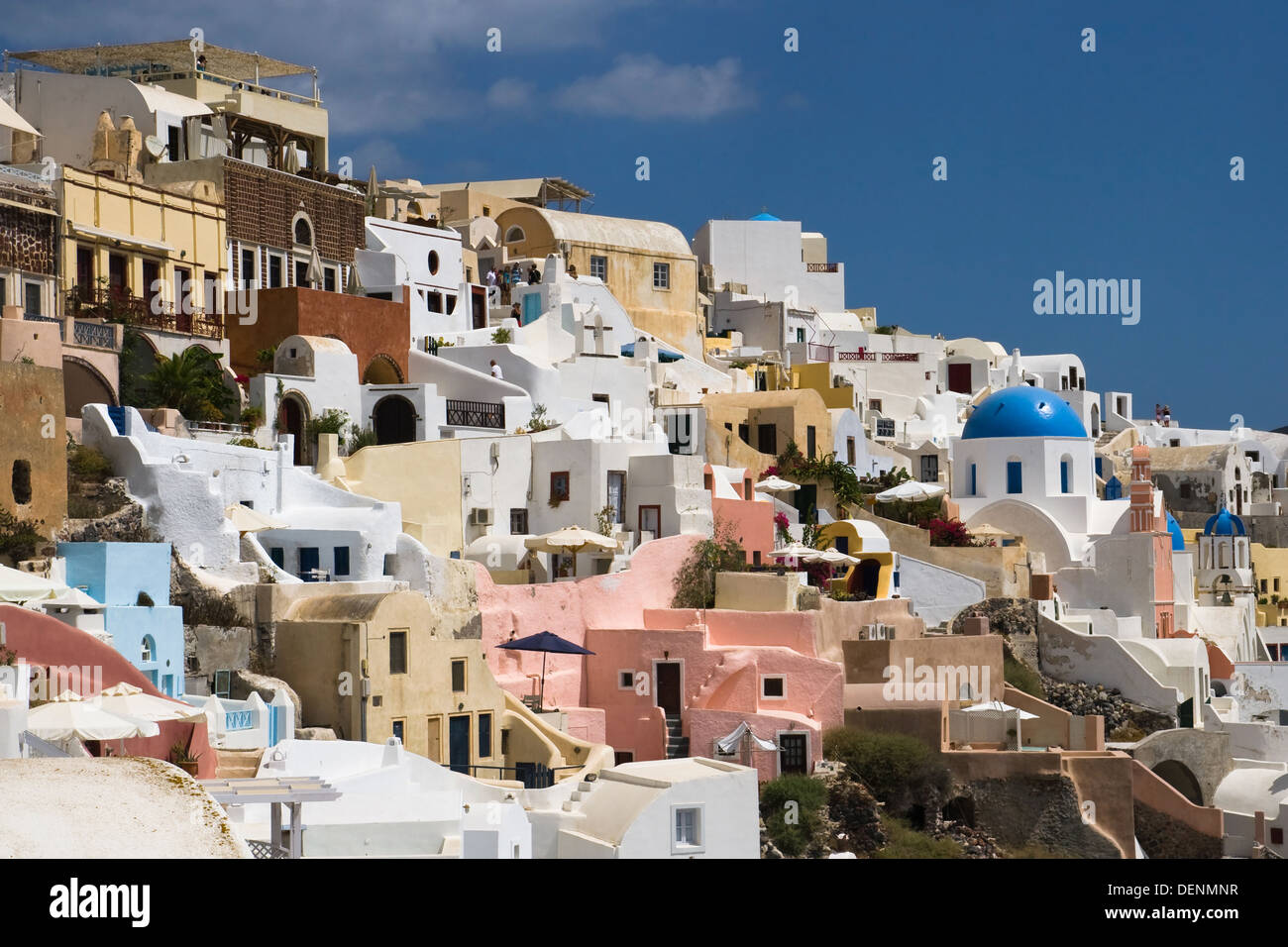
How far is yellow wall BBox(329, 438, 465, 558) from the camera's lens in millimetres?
37000

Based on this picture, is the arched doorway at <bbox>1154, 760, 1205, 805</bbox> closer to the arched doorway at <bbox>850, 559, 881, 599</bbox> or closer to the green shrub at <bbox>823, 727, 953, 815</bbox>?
the arched doorway at <bbox>850, 559, 881, 599</bbox>

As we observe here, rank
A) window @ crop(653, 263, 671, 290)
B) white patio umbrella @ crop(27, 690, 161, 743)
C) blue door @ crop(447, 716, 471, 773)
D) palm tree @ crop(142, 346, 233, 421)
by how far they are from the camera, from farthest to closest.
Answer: window @ crop(653, 263, 671, 290) < palm tree @ crop(142, 346, 233, 421) < blue door @ crop(447, 716, 471, 773) < white patio umbrella @ crop(27, 690, 161, 743)

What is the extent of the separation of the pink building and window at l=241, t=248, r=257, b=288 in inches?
498

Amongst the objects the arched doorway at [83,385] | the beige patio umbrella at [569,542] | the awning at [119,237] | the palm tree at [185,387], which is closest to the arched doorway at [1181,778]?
the beige patio umbrella at [569,542]

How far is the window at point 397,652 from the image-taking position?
29.0 meters

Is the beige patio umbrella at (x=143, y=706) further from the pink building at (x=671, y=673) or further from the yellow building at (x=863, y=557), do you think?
the yellow building at (x=863, y=557)

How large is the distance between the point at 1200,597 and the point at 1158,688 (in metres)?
12.0

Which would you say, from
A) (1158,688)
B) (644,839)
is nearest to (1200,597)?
(1158,688)

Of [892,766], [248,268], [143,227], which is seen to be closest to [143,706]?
[892,766]

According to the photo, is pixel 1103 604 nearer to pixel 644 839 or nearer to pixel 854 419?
pixel 854 419

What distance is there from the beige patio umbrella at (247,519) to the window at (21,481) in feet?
11.6

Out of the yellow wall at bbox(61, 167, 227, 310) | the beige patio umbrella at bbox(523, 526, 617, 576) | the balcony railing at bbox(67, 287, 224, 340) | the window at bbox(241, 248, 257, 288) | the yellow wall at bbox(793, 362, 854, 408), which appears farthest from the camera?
the yellow wall at bbox(793, 362, 854, 408)

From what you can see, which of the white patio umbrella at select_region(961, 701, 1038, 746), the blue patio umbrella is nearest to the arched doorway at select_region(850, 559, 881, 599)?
the white patio umbrella at select_region(961, 701, 1038, 746)
